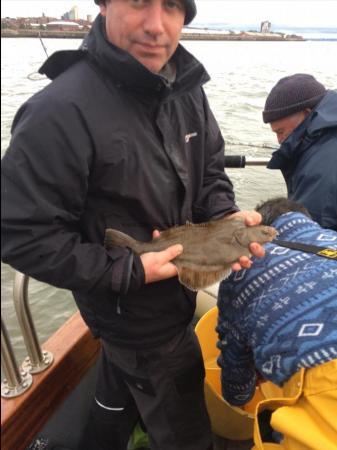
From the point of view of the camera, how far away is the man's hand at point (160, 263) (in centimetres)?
188

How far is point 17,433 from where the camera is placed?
199cm

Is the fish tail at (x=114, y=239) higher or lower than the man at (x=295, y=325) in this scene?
higher

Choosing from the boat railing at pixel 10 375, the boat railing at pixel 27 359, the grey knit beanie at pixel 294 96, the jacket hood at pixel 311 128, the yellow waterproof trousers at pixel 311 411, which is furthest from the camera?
the grey knit beanie at pixel 294 96

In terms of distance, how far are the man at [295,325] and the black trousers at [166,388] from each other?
368 millimetres

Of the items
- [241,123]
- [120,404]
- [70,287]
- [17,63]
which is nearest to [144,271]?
[70,287]

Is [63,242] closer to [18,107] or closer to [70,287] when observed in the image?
[70,287]

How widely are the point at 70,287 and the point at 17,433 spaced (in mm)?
844

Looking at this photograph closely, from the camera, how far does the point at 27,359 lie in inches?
87.5

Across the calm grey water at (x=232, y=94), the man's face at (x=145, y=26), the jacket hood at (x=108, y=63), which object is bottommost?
the calm grey water at (x=232, y=94)

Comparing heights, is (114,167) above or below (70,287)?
above

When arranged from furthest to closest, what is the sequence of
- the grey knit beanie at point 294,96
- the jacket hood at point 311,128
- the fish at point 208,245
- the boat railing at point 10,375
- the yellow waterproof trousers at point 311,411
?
the grey knit beanie at point 294,96 < the jacket hood at point 311,128 < the fish at point 208,245 < the yellow waterproof trousers at point 311,411 < the boat railing at point 10,375

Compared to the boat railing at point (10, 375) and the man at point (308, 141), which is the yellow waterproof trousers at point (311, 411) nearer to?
the boat railing at point (10, 375)

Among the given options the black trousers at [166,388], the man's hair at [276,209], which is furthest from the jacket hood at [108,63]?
the black trousers at [166,388]

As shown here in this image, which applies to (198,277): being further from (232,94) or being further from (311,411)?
(232,94)
